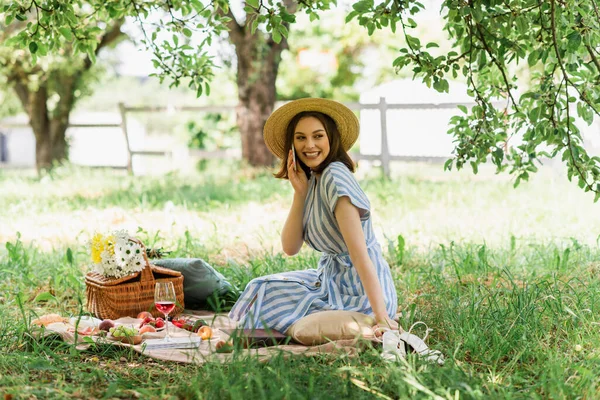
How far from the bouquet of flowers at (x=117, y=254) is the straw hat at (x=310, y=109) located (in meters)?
1.06

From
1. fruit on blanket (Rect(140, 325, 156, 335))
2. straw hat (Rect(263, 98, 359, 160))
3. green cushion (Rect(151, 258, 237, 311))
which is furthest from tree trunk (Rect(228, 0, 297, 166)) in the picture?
fruit on blanket (Rect(140, 325, 156, 335))

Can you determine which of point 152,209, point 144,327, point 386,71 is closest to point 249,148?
point 152,209

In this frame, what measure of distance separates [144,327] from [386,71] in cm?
1960

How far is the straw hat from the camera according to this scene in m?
4.22

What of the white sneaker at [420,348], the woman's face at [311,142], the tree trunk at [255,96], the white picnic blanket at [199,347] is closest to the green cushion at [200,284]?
the white picnic blanket at [199,347]

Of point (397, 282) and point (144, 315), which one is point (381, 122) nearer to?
point (397, 282)

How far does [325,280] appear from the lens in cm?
424

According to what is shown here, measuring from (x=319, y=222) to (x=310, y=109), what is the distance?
2.09ft

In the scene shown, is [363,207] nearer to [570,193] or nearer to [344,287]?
[344,287]

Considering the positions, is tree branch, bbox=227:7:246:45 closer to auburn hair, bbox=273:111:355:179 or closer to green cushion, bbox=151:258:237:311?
green cushion, bbox=151:258:237:311

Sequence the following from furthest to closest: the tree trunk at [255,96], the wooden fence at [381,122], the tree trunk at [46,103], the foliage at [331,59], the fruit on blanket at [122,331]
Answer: the foliage at [331,59] → the tree trunk at [46,103] → the tree trunk at [255,96] → the wooden fence at [381,122] → the fruit on blanket at [122,331]

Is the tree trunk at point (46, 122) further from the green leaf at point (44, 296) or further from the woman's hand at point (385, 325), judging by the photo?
the woman's hand at point (385, 325)

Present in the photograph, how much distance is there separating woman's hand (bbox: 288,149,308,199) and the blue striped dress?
30mm

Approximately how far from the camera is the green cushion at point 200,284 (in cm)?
493
